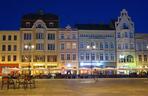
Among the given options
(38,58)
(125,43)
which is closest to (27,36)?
(38,58)

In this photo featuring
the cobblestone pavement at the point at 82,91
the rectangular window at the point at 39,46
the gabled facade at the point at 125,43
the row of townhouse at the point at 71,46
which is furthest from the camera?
the gabled facade at the point at 125,43

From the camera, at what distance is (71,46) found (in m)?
86.6

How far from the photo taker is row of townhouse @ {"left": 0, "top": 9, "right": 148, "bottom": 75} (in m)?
83.9

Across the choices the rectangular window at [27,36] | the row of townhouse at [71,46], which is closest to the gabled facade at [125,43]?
the row of townhouse at [71,46]

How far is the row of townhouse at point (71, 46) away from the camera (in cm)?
8388

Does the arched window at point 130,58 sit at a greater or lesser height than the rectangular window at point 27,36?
lesser

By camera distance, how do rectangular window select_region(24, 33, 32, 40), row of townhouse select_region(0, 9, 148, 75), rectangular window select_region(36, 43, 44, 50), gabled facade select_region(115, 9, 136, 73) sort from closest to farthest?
1. row of townhouse select_region(0, 9, 148, 75)
2. rectangular window select_region(24, 33, 32, 40)
3. rectangular window select_region(36, 43, 44, 50)
4. gabled facade select_region(115, 9, 136, 73)

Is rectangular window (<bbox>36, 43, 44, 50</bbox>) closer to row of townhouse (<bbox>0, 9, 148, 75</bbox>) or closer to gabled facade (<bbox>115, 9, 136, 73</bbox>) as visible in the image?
row of townhouse (<bbox>0, 9, 148, 75</bbox>)

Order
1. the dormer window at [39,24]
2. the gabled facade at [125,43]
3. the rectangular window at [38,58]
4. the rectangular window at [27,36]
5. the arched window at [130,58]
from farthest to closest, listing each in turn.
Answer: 1. the arched window at [130,58]
2. the gabled facade at [125,43]
3. the dormer window at [39,24]
4. the rectangular window at [27,36]
5. the rectangular window at [38,58]

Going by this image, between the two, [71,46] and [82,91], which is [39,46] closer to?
[71,46]

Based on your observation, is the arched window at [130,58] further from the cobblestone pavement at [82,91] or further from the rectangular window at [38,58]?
the cobblestone pavement at [82,91]

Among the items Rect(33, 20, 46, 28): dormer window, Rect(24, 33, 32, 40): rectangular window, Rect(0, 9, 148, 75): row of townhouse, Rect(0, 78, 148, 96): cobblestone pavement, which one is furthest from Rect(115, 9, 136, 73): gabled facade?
Rect(0, 78, 148, 96): cobblestone pavement

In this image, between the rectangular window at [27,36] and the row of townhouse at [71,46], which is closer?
the row of townhouse at [71,46]

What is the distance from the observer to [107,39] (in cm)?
8819
